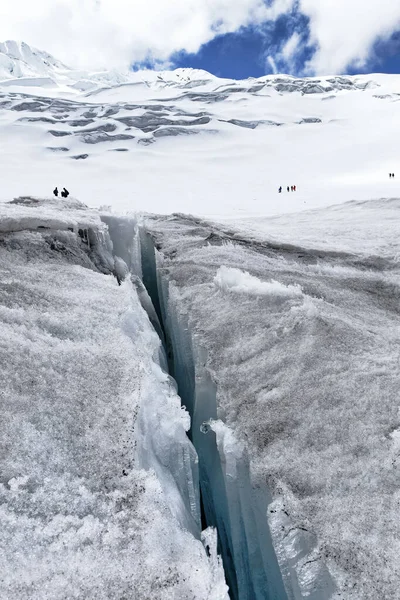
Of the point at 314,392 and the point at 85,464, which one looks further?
the point at 314,392

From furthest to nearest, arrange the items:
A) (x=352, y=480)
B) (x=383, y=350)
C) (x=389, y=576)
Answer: (x=383, y=350) < (x=352, y=480) < (x=389, y=576)

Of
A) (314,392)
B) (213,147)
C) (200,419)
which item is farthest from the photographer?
(213,147)

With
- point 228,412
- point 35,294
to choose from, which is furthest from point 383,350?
point 35,294

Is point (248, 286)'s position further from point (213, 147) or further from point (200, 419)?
point (213, 147)

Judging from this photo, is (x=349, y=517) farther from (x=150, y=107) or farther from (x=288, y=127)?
(x=150, y=107)

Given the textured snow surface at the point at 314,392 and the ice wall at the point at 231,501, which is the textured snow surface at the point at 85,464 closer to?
the ice wall at the point at 231,501

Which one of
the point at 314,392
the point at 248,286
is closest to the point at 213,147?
the point at 248,286
